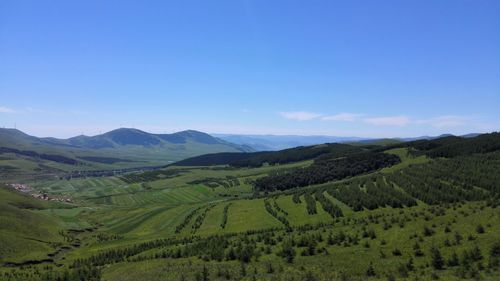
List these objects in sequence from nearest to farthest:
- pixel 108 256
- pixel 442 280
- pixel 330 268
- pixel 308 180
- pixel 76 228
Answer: pixel 442 280 < pixel 330 268 < pixel 108 256 < pixel 76 228 < pixel 308 180

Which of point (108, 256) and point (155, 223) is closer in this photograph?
point (108, 256)

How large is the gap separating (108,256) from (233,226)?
3593 centimetres

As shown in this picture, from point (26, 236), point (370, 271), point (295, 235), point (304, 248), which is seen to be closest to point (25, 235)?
point (26, 236)

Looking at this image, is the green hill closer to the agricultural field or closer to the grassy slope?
the grassy slope

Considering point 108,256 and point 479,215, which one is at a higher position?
point 479,215

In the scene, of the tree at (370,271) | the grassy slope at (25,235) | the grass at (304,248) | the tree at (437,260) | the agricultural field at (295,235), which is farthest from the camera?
the grassy slope at (25,235)

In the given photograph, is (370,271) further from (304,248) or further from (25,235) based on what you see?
(25,235)

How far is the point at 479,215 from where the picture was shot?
4847 centimetres

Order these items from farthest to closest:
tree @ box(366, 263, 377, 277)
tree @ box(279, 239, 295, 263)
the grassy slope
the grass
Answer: the grassy slope < tree @ box(279, 239, 295, 263) < the grass < tree @ box(366, 263, 377, 277)

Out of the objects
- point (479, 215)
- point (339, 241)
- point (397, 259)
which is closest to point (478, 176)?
point (479, 215)

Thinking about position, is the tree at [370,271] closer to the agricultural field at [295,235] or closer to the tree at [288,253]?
the agricultural field at [295,235]

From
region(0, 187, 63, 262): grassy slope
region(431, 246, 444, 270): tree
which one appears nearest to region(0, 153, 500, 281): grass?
region(0, 187, 63, 262): grassy slope

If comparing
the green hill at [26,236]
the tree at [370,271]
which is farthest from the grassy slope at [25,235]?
the tree at [370,271]

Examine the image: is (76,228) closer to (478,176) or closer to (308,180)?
(308,180)
